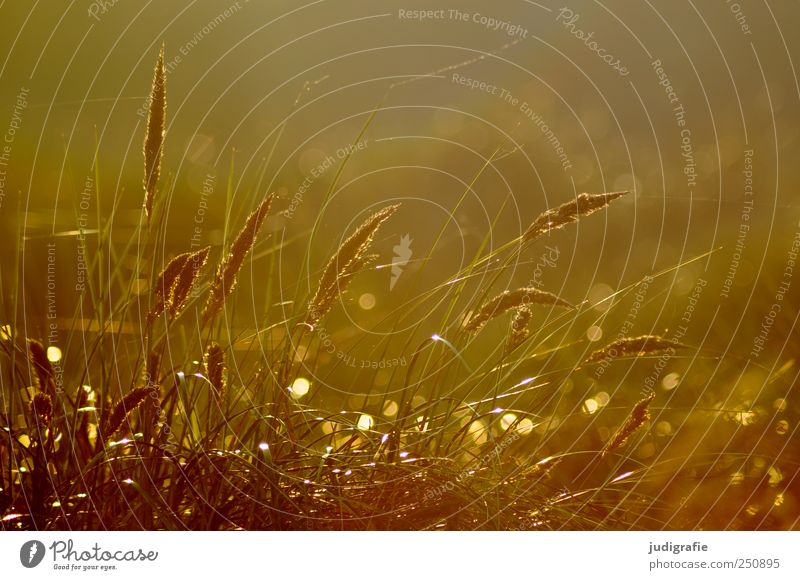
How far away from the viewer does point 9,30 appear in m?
1.05

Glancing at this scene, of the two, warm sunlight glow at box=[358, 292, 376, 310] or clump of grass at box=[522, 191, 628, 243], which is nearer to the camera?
clump of grass at box=[522, 191, 628, 243]

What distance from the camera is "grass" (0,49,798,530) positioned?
3.17ft

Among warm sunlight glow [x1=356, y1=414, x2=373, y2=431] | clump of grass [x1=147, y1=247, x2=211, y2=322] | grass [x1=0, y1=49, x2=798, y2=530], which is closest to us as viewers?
clump of grass [x1=147, y1=247, x2=211, y2=322]

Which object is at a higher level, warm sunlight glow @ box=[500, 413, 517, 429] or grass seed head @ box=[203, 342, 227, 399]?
grass seed head @ box=[203, 342, 227, 399]

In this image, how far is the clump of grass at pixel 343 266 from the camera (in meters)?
0.93

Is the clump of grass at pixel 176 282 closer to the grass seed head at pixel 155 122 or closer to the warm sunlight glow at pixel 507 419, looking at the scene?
the grass seed head at pixel 155 122
